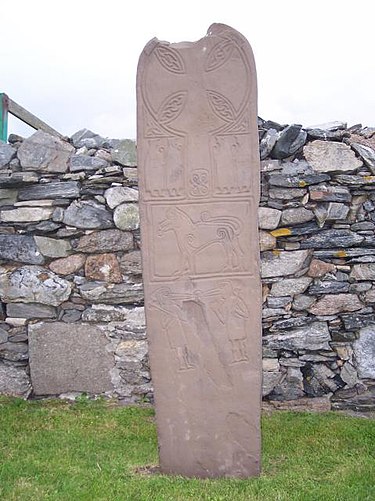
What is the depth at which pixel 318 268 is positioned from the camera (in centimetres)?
480

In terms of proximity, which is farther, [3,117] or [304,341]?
[3,117]

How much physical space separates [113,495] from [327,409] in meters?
2.37

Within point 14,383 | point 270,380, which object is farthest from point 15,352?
point 270,380

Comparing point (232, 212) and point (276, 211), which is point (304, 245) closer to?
point (276, 211)

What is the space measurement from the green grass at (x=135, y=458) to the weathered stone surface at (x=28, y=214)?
1.41m

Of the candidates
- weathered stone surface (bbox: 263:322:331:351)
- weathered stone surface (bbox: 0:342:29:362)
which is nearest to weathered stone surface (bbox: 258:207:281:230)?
weathered stone surface (bbox: 263:322:331:351)

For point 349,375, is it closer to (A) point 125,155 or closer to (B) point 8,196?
(A) point 125,155

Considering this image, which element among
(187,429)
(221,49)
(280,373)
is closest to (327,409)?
(280,373)

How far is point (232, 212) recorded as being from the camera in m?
3.24

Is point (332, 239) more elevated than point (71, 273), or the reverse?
point (332, 239)

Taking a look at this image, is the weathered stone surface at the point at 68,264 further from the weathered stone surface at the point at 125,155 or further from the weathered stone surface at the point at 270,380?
the weathered stone surface at the point at 270,380

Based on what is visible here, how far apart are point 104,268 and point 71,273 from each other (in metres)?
0.27

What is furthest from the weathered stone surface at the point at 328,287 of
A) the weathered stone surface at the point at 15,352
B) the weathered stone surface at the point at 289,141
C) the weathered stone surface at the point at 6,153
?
the weathered stone surface at the point at 6,153

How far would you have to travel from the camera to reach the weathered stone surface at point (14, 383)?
479 cm
